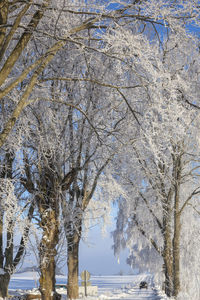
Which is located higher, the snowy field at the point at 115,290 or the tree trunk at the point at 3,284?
the tree trunk at the point at 3,284

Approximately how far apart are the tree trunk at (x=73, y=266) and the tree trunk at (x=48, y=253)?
2.21 metres

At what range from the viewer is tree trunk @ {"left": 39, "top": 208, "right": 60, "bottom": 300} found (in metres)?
8.61

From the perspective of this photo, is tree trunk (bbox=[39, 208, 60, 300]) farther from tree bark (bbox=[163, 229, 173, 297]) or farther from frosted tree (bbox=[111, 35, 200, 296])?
tree bark (bbox=[163, 229, 173, 297])

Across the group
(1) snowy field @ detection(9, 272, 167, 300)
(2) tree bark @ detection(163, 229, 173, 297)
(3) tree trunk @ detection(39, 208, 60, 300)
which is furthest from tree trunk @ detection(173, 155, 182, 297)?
(3) tree trunk @ detection(39, 208, 60, 300)

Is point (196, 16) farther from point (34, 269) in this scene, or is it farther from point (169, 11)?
point (34, 269)

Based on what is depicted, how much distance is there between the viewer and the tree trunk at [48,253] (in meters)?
8.61

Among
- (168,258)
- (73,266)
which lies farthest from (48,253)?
(168,258)

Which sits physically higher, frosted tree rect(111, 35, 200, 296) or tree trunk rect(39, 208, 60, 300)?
frosted tree rect(111, 35, 200, 296)

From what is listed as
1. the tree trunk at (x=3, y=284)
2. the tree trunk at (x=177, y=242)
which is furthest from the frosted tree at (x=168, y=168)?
the tree trunk at (x=3, y=284)

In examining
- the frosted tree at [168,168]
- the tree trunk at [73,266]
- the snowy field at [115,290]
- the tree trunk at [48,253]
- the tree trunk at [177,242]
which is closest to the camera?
the frosted tree at [168,168]

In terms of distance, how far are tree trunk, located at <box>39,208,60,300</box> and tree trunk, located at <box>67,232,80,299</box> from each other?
2.21 m

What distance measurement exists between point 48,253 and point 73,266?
8.93 feet

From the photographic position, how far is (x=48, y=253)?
28.8ft

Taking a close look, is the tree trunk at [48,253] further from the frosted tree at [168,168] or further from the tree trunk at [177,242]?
the tree trunk at [177,242]
